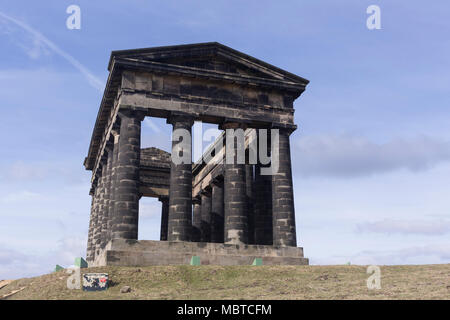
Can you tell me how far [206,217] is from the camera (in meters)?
45.8

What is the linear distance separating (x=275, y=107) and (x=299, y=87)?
2262 millimetres

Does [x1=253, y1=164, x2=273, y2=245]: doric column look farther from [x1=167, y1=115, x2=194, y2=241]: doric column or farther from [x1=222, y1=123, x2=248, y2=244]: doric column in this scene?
[x1=167, y1=115, x2=194, y2=241]: doric column

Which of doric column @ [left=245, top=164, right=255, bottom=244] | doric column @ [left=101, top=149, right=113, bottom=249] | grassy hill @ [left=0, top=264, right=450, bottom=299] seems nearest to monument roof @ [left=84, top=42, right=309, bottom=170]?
doric column @ [left=101, top=149, right=113, bottom=249]

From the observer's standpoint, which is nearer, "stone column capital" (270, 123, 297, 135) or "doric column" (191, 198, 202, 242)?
"stone column capital" (270, 123, 297, 135)

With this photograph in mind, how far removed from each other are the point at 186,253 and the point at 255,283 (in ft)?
22.5

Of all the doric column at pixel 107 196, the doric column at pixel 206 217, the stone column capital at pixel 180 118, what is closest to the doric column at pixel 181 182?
the stone column capital at pixel 180 118

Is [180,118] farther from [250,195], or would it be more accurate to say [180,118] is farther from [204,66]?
[250,195]

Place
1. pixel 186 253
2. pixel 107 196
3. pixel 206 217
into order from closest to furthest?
pixel 186 253 → pixel 107 196 → pixel 206 217

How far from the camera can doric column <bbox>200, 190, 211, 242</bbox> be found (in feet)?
147

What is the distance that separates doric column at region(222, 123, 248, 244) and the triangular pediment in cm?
400

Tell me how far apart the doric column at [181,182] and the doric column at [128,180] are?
2118 mm

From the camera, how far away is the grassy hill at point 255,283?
18248mm

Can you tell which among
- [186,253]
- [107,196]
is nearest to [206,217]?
[107,196]
